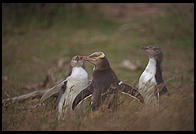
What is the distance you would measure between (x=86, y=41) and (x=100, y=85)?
7836 mm

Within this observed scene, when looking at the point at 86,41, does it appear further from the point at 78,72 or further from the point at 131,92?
the point at 131,92

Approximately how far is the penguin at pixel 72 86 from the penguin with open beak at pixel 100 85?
37 cm

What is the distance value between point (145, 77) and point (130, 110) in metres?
1.04

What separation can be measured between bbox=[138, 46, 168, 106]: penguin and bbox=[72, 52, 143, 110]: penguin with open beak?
0.28 m

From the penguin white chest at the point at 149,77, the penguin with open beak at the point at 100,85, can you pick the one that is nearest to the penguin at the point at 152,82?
the penguin white chest at the point at 149,77

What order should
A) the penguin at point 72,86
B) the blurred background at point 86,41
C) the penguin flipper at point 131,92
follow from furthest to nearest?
1. the blurred background at point 86,41
2. the penguin at point 72,86
3. the penguin flipper at point 131,92

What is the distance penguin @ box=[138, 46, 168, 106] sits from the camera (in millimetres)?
5305

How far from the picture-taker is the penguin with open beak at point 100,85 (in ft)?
16.5

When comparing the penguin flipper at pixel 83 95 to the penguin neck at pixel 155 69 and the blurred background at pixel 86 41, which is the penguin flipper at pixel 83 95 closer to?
the blurred background at pixel 86 41

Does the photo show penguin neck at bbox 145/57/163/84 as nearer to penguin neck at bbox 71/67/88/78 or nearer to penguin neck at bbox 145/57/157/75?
penguin neck at bbox 145/57/157/75

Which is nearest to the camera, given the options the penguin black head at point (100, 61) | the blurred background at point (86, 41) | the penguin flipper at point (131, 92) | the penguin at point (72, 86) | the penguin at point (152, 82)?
the penguin flipper at point (131, 92)

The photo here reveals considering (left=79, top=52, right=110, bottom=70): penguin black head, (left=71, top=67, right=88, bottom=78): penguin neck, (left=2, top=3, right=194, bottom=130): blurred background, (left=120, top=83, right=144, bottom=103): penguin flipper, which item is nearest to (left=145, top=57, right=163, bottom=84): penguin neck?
(left=2, top=3, right=194, bottom=130): blurred background

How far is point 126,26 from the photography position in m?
14.1

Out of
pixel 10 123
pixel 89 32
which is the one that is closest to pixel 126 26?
pixel 89 32
